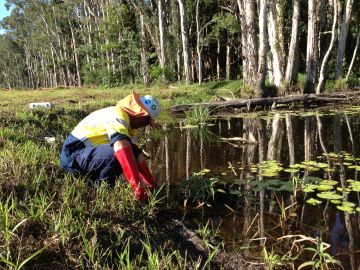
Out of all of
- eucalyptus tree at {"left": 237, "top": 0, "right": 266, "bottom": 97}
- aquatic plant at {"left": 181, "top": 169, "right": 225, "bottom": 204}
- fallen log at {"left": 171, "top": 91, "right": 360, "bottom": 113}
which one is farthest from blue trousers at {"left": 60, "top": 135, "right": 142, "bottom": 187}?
eucalyptus tree at {"left": 237, "top": 0, "right": 266, "bottom": 97}

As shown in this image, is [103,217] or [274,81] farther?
[274,81]

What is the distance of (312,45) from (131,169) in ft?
40.8

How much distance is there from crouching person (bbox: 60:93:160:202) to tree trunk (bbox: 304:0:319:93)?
1182 centimetres

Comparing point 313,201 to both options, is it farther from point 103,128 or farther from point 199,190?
point 103,128

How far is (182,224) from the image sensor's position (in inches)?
131

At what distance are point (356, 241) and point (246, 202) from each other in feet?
3.86

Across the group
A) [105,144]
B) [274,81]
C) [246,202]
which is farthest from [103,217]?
[274,81]

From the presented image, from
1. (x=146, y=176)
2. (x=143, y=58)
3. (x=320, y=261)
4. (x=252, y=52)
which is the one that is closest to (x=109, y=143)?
(x=146, y=176)

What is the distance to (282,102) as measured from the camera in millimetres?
12148

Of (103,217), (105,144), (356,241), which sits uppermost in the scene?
(105,144)

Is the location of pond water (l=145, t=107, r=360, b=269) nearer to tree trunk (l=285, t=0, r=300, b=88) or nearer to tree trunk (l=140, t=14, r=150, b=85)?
tree trunk (l=285, t=0, r=300, b=88)

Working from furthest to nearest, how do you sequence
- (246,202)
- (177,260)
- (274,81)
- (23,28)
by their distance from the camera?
1. (23,28)
2. (274,81)
3. (246,202)
4. (177,260)

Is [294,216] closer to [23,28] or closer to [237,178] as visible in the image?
[237,178]

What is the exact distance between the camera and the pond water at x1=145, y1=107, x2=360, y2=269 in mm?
3293
